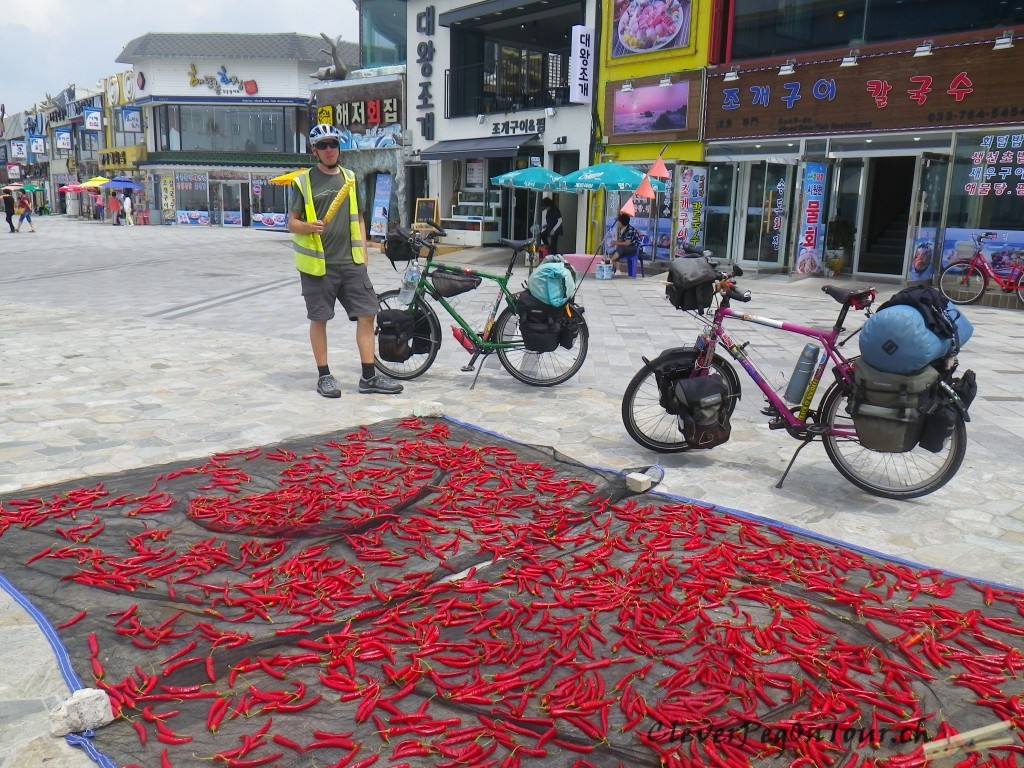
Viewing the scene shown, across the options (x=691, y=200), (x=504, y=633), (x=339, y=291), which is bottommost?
(x=504, y=633)

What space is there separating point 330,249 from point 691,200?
13339 millimetres

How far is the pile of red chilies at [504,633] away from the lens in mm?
2418

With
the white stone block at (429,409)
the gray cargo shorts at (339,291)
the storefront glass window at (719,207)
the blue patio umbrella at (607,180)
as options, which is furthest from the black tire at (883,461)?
the storefront glass window at (719,207)

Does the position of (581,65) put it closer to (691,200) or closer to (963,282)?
(691,200)

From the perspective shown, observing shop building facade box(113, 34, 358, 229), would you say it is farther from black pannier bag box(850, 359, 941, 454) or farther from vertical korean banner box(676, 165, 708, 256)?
black pannier bag box(850, 359, 941, 454)

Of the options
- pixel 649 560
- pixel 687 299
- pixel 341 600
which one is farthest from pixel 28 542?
pixel 687 299

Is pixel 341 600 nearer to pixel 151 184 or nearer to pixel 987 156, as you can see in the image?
pixel 987 156

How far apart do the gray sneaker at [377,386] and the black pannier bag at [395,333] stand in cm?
26

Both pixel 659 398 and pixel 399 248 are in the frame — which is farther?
pixel 399 248

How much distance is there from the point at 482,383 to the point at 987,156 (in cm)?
1132

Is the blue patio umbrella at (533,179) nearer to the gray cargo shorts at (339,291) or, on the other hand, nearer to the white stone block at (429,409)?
the gray cargo shorts at (339,291)

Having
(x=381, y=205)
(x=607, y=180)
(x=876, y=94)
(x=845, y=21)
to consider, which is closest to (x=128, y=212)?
(x=381, y=205)

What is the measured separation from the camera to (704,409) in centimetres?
479

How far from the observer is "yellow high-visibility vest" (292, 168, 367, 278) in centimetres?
617
